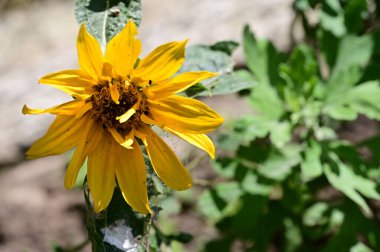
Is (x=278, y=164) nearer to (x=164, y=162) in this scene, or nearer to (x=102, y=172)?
(x=164, y=162)

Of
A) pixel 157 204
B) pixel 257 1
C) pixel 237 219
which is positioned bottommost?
pixel 237 219

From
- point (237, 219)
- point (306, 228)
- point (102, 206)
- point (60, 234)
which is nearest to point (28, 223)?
point (60, 234)

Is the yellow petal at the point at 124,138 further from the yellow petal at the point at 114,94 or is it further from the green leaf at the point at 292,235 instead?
the green leaf at the point at 292,235

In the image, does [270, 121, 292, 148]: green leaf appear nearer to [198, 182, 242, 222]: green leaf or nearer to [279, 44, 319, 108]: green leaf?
[279, 44, 319, 108]: green leaf

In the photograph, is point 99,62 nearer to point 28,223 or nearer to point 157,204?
point 157,204

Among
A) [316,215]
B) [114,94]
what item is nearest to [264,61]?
[316,215]

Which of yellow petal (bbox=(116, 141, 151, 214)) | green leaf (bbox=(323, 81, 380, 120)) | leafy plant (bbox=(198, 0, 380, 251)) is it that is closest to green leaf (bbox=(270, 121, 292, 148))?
leafy plant (bbox=(198, 0, 380, 251))

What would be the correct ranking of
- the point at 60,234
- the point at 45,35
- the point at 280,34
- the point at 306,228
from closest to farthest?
the point at 306,228 → the point at 60,234 → the point at 280,34 → the point at 45,35
